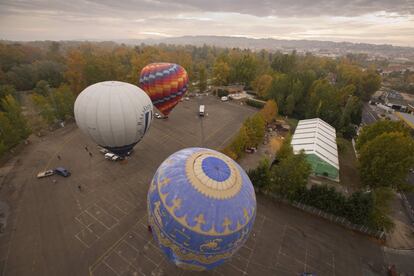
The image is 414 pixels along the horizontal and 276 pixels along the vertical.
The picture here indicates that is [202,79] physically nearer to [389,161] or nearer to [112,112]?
[112,112]

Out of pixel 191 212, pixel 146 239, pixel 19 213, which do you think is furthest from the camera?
pixel 19 213

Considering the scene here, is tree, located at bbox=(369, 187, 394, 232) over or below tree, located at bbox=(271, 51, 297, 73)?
below

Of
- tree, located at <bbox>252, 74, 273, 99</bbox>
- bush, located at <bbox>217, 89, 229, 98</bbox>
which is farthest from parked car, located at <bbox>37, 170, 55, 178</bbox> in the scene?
tree, located at <bbox>252, 74, 273, 99</bbox>

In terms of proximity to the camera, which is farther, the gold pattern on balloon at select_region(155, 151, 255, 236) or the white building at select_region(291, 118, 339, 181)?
the white building at select_region(291, 118, 339, 181)

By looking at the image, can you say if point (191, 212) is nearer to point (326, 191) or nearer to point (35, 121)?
point (326, 191)

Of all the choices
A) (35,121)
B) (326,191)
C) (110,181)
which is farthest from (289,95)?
(35,121)

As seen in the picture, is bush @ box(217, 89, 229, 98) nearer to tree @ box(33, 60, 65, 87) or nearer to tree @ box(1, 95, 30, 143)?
tree @ box(1, 95, 30, 143)
